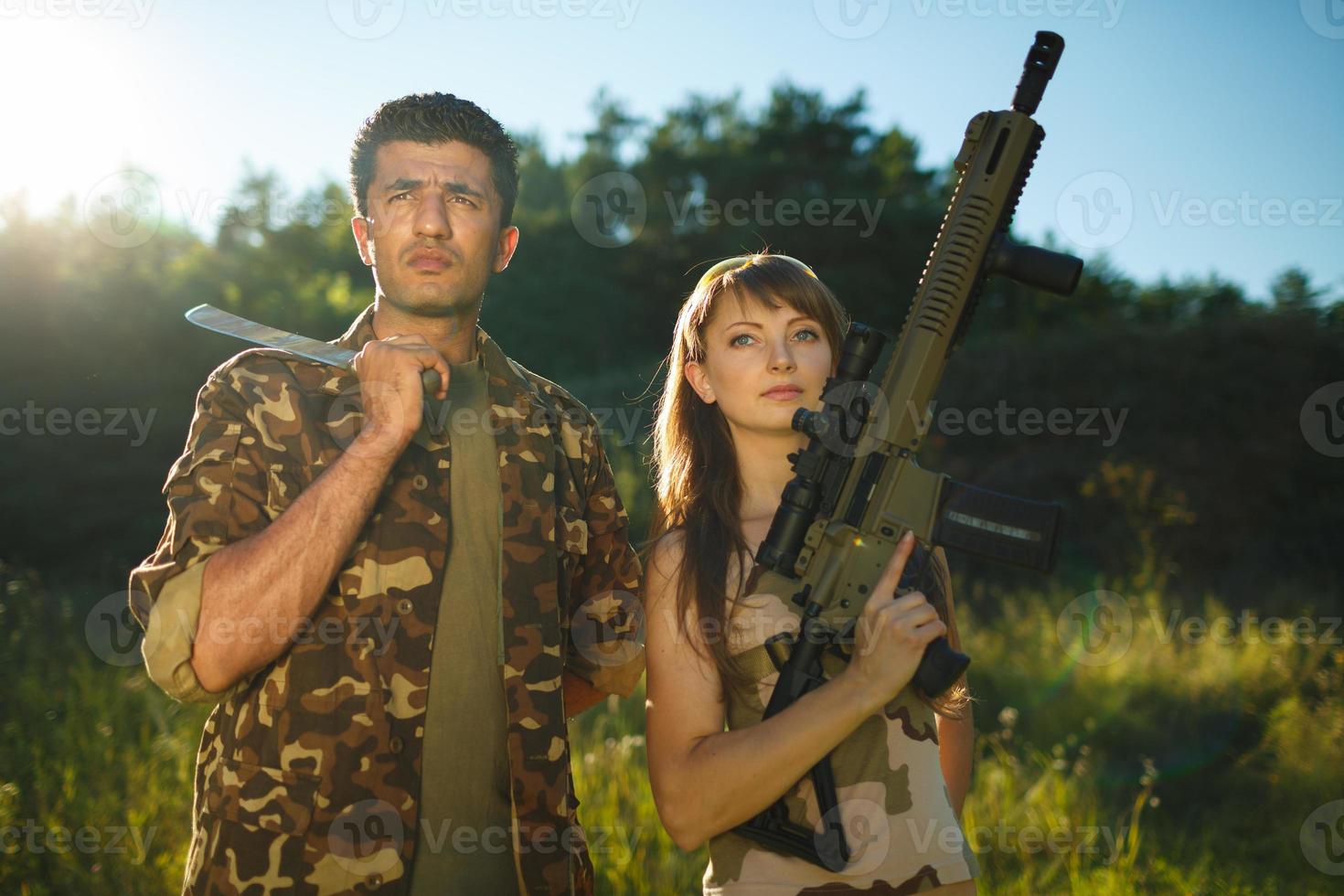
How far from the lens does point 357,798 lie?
7.41 ft

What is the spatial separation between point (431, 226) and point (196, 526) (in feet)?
3.16

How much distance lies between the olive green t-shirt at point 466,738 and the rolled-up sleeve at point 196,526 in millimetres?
478

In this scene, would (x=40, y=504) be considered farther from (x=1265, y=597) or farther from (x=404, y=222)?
(x=1265, y=597)

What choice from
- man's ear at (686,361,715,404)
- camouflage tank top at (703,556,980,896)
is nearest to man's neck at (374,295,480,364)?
man's ear at (686,361,715,404)

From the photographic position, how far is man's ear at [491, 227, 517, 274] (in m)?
2.79

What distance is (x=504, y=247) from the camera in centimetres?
285

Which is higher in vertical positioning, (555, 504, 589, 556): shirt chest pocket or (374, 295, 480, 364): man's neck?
(374, 295, 480, 364): man's neck

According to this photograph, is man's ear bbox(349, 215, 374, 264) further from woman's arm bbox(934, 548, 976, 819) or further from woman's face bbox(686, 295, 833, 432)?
woman's arm bbox(934, 548, 976, 819)

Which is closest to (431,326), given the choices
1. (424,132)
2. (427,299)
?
(427,299)

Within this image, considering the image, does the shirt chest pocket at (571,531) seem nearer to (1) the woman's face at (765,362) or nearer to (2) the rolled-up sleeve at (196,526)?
(1) the woman's face at (765,362)

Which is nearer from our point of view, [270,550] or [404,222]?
[270,550]

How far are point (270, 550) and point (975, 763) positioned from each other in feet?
14.3

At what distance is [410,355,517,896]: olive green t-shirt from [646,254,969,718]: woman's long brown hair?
20.3 inches

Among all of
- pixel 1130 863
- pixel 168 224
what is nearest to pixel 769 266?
pixel 1130 863
